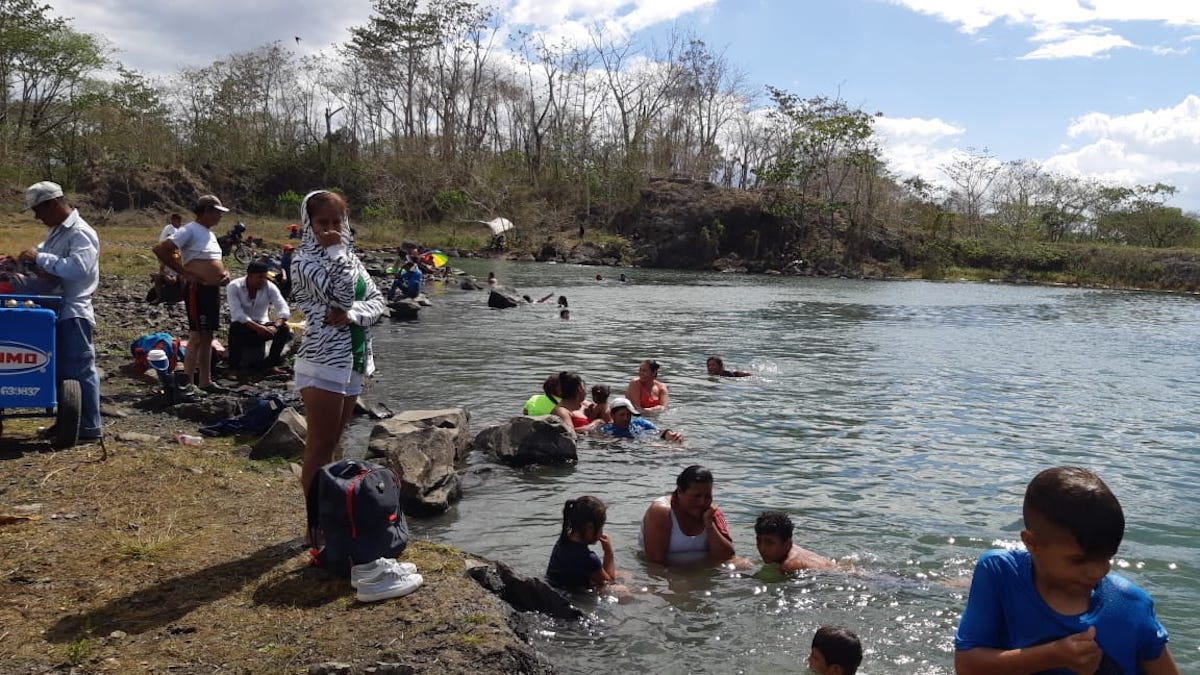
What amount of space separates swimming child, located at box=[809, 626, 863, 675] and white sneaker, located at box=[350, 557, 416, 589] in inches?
91.1

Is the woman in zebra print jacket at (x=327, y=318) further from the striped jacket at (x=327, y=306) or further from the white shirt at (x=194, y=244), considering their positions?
the white shirt at (x=194, y=244)

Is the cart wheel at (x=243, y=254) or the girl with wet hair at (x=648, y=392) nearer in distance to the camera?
the girl with wet hair at (x=648, y=392)

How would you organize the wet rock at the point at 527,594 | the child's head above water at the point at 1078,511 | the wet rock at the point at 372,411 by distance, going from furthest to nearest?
the wet rock at the point at 372,411 → the wet rock at the point at 527,594 → the child's head above water at the point at 1078,511

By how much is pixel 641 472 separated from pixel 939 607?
3690 mm

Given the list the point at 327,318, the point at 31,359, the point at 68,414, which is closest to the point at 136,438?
the point at 68,414

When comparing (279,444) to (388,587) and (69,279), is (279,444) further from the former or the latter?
(388,587)

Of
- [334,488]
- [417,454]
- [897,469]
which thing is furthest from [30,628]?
[897,469]

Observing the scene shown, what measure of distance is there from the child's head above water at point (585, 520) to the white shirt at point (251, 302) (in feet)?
22.1

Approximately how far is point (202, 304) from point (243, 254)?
76.5ft

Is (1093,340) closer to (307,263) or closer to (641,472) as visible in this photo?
(641,472)

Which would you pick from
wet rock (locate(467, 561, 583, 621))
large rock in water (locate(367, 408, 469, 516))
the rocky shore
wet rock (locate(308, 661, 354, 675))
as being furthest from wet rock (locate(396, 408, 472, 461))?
wet rock (locate(308, 661, 354, 675))

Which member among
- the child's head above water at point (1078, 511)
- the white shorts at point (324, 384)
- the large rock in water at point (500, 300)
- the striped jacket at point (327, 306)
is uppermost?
the striped jacket at point (327, 306)

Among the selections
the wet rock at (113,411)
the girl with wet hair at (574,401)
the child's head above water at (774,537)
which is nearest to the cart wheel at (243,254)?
the wet rock at (113,411)

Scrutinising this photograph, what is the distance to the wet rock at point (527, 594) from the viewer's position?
5086 millimetres
